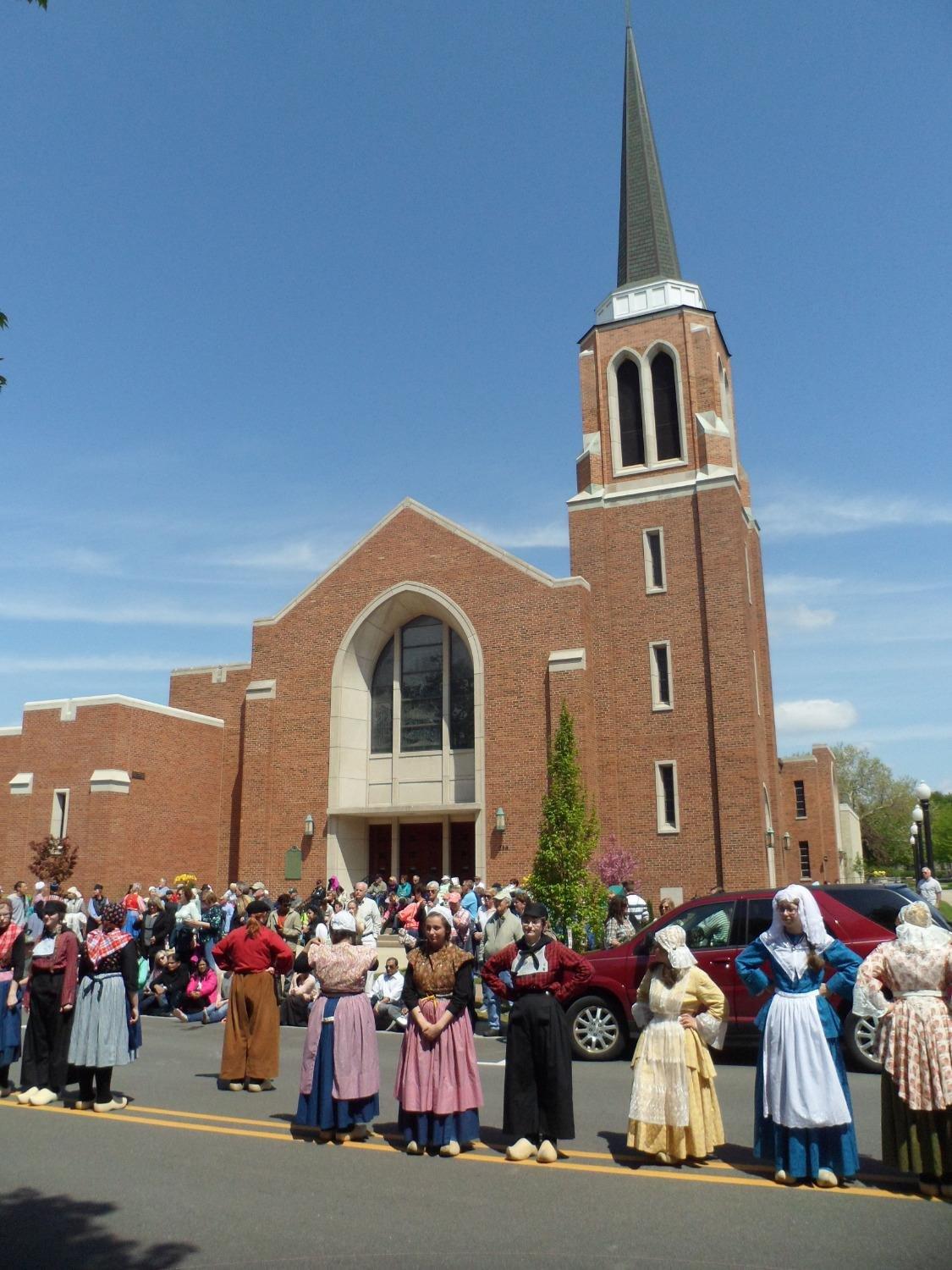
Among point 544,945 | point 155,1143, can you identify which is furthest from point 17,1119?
point 544,945

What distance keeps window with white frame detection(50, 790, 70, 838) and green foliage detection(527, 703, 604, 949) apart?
12.8 meters

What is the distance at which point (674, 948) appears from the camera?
632 centimetres

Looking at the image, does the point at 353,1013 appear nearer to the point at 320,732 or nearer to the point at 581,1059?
the point at 581,1059

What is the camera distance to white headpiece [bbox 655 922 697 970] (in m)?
6.30

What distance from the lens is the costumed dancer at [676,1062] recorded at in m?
6.11

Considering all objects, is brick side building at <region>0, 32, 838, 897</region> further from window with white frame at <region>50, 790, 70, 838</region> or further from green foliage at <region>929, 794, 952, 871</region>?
green foliage at <region>929, 794, 952, 871</region>

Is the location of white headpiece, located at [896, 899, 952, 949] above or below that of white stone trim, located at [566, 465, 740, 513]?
below

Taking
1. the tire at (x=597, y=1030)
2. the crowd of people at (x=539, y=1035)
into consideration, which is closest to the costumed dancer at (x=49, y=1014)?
the crowd of people at (x=539, y=1035)

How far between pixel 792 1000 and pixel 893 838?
79580 mm

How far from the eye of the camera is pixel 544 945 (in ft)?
22.1

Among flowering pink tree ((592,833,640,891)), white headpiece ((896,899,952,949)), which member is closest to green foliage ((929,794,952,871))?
flowering pink tree ((592,833,640,891))

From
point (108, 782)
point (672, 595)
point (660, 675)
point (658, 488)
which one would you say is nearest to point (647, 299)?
point (658, 488)

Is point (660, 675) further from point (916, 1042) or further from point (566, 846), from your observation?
point (916, 1042)

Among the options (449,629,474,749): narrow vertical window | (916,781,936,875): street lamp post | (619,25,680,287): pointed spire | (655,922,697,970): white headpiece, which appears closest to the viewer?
(655,922,697,970): white headpiece
